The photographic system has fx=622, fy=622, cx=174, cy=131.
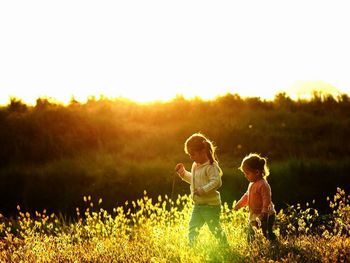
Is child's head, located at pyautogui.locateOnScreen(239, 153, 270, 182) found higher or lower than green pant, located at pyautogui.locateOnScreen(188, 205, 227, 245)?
higher

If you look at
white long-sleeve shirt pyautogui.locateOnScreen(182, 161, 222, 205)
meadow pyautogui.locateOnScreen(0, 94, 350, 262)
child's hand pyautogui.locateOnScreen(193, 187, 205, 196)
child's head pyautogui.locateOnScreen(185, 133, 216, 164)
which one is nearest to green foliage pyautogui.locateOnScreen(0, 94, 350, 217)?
meadow pyautogui.locateOnScreen(0, 94, 350, 262)

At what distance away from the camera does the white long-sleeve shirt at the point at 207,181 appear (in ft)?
25.0

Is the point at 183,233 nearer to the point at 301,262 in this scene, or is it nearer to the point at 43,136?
the point at 301,262

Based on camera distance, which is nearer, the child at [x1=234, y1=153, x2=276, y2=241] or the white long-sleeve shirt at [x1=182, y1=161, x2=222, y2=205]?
the child at [x1=234, y1=153, x2=276, y2=241]

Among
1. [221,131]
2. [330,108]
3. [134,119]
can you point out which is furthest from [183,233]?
[330,108]

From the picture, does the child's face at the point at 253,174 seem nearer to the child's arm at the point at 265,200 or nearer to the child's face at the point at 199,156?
the child's arm at the point at 265,200

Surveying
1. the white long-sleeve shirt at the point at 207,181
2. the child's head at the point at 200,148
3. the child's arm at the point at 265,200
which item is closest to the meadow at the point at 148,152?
the white long-sleeve shirt at the point at 207,181

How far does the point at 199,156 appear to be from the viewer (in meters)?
7.82

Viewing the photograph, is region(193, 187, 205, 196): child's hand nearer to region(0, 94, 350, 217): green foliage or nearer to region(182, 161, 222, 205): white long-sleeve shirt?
region(182, 161, 222, 205): white long-sleeve shirt

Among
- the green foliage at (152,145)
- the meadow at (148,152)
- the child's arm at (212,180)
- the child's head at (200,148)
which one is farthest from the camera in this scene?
the green foliage at (152,145)

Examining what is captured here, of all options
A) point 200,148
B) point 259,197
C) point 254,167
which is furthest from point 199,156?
point 259,197

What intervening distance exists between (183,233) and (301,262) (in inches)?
104

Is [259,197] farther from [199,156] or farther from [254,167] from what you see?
[199,156]

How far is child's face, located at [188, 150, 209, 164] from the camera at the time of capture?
25.6 feet
